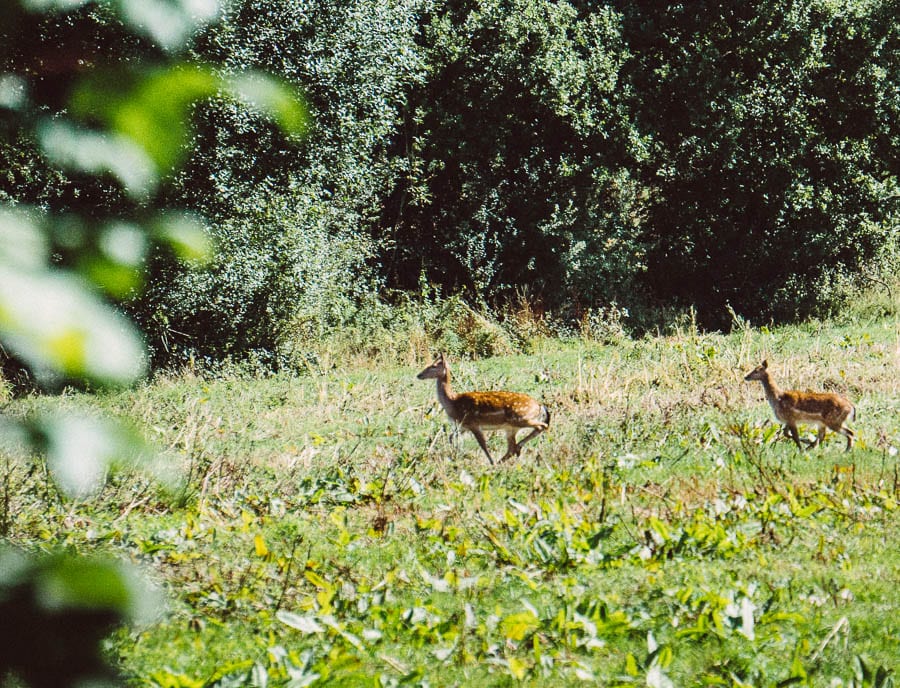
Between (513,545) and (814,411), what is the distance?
4.55 metres

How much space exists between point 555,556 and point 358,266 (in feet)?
55.0

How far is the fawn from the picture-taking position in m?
10.3

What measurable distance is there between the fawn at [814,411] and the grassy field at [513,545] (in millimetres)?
245

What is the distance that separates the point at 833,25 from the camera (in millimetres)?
25078

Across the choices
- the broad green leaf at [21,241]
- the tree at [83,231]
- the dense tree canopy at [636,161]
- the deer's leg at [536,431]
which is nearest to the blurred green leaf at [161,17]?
the tree at [83,231]

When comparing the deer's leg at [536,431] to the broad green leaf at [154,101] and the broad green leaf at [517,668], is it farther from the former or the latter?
the broad green leaf at [154,101]

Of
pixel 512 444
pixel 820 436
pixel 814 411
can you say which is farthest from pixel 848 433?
pixel 512 444

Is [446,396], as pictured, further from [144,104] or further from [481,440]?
[144,104]

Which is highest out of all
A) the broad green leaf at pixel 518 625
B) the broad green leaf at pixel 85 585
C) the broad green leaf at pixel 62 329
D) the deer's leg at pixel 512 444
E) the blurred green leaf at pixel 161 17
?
the blurred green leaf at pixel 161 17

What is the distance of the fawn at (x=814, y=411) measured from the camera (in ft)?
33.9

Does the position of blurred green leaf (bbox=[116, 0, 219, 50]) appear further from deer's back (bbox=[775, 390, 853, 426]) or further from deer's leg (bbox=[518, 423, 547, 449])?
deer's back (bbox=[775, 390, 853, 426])

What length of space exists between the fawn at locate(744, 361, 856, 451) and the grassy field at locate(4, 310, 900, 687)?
0.24 meters

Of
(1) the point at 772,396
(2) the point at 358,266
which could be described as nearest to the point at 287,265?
Result: (2) the point at 358,266

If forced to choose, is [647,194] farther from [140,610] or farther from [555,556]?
[140,610]
